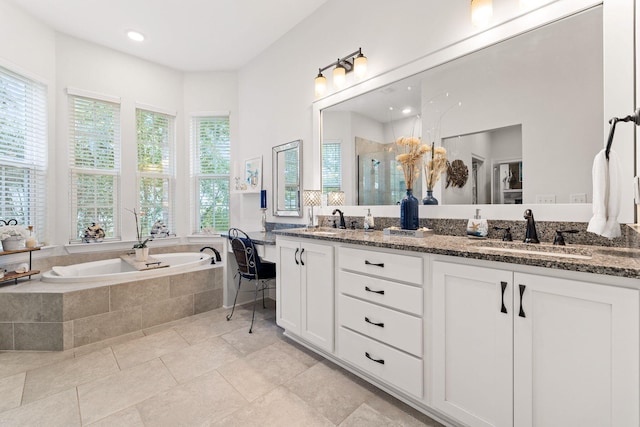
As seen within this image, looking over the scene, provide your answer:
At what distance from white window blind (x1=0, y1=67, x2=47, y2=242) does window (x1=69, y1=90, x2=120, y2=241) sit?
0.27 meters

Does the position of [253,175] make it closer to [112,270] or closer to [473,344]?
[112,270]

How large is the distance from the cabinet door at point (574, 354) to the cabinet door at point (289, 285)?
1421mm

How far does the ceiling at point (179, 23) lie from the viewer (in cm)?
272

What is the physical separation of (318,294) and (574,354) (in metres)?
1.35

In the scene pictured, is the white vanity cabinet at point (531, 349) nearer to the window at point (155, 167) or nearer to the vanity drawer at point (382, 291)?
the vanity drawer at point (382, 291)

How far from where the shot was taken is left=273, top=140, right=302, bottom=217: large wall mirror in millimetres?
3029

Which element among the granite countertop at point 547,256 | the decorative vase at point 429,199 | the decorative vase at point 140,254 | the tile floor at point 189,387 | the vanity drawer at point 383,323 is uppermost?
the decorative vase at point 429,199

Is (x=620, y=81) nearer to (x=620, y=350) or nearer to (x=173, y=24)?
(x=620, y=350)

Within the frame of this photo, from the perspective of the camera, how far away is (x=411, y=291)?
146 centimetres

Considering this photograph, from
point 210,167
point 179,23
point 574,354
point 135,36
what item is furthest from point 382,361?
point 135,36

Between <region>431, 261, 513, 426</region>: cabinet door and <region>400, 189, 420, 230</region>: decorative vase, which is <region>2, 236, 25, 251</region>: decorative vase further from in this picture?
<region>431, 261, 513, 426</region>: cabinet door

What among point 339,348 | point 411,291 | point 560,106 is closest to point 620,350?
point 411,291

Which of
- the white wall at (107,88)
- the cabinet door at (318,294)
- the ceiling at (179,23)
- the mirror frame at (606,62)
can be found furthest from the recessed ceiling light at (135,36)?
the mirror frame at (606,62)

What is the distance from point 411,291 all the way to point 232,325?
192cm
